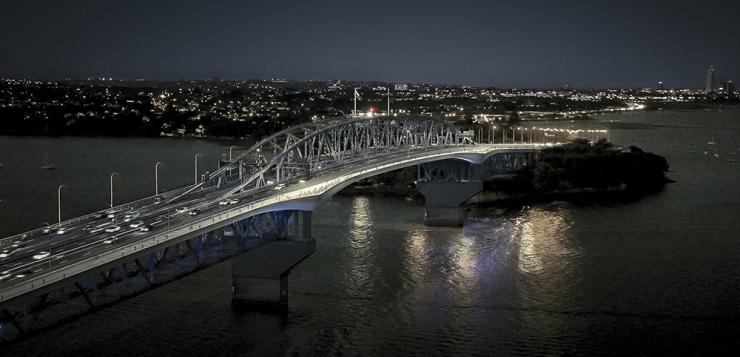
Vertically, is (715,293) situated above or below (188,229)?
below

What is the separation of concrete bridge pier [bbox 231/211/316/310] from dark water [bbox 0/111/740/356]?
0.47 m

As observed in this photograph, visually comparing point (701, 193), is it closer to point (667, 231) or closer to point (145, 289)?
point (667, 231)

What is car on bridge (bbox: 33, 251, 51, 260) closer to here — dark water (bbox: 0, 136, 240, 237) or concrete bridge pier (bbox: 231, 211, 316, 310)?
concrete bridge pier (bbox: 231, 211, 316, 310)

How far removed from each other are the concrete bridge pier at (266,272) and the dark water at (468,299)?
1.56ft

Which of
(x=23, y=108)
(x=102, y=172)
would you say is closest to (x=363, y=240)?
(x=102, y=172)

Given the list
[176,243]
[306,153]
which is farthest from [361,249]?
[176,243]

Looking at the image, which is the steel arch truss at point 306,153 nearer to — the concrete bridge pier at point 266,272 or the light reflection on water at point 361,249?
the concrete bridge pier at point 266,272

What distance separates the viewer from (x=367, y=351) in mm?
17922

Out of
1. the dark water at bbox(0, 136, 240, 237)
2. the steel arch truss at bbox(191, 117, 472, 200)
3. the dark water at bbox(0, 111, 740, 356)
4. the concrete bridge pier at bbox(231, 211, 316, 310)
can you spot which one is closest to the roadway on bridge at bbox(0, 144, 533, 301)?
the steel arch truss at bbox(191, 117, 472, 200)

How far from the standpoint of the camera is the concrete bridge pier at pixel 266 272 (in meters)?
20.5

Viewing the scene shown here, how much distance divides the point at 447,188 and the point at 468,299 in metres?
15.4

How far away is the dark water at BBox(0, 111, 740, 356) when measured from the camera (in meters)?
18.2

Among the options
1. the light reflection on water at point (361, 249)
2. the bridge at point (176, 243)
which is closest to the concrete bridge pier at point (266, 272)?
the bridge at point (176, 243)

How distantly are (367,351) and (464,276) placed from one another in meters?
7.53
